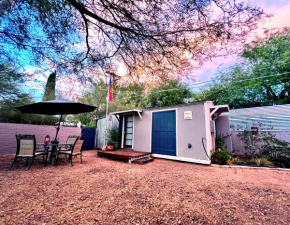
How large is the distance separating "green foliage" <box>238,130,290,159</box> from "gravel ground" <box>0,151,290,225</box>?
8.27ft

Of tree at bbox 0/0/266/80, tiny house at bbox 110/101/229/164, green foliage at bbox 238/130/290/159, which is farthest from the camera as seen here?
green foliage at bbox 238/130/290/159

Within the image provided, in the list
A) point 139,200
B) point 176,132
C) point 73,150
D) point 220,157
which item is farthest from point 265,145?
point 73,150

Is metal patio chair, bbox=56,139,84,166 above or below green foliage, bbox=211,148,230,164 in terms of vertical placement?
above

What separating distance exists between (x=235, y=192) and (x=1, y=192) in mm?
4100

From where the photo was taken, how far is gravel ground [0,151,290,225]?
63.6 inches

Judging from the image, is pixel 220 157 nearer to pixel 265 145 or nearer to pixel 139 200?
pixel 265 145

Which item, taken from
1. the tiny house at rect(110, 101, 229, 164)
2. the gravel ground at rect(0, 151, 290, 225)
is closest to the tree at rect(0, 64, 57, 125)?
the gravel ground at rect(0, 151, 290, 225)

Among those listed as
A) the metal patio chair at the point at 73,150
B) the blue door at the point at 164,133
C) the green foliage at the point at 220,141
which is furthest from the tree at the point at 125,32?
the green foliage at the point at 220,141

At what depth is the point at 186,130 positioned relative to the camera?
16.6ft

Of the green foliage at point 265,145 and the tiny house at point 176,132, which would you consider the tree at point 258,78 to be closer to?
the green foliage at point 265,145

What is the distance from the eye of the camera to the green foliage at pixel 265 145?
16.1 feet

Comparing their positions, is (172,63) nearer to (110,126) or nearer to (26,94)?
(110,126)

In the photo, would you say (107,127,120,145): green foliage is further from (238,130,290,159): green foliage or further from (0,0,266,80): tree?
(238,130,290,159): green foliage

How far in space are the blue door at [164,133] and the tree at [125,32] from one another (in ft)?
8.76
